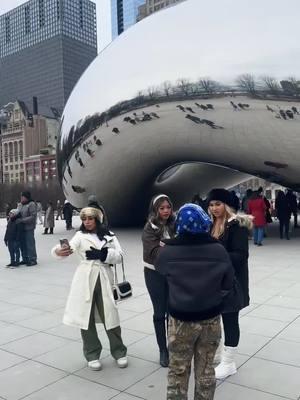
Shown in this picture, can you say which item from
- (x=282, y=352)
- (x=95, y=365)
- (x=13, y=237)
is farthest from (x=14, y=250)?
(x=282, y=352)

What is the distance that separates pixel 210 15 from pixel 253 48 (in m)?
1.51

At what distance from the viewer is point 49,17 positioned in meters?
157

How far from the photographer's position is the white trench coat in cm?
380

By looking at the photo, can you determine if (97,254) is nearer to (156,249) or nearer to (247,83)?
(156,249)

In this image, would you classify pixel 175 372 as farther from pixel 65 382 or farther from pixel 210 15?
pixel 210 15

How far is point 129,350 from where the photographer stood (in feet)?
14.0

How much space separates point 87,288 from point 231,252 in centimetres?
120

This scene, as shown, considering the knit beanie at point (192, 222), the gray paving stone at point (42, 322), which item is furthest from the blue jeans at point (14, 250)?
the knit beanie at point (192, 222)

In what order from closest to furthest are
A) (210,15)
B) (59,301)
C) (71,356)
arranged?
(71,356), (59,301), (210,15)

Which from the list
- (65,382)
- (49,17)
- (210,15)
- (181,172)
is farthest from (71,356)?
(49,17)

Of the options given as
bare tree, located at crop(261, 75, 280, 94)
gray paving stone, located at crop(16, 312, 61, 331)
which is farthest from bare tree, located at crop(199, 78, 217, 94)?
gray paving stone, located at crop(16, 312, 61, 331)

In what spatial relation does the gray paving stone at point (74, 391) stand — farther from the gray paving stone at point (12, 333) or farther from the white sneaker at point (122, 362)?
the gray paving stone at point (12, 333)

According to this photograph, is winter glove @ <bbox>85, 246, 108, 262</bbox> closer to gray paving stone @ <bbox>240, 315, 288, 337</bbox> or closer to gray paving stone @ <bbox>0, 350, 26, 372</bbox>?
gray paving stone @ <bbox>0, 350, 26, 372</bbox>

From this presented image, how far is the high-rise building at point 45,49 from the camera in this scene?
446 ft
